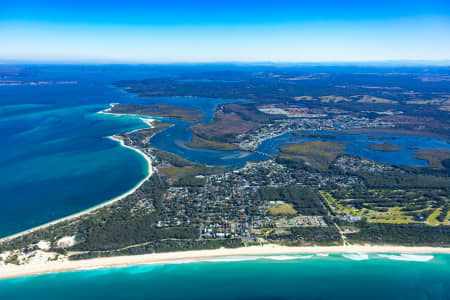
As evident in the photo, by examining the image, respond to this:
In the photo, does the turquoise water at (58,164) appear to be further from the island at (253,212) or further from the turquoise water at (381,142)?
the turquoise water at (381,142)

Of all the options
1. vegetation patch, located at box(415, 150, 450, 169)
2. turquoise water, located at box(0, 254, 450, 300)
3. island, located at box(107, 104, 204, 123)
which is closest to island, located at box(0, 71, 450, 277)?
vegetation patch, located at box(415, 150, 450, 169)

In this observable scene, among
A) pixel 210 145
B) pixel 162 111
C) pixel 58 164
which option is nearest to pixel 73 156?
pixel 58 164

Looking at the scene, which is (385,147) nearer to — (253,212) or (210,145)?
(210,145)

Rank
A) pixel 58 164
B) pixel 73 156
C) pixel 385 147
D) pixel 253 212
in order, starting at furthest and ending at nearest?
pixel 385 147, pixel 73 156, pixel 58 164, pixel 253 212

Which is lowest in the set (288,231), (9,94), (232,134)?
(288,231)

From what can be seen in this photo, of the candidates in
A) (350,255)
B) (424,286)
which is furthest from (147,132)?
(424,286)

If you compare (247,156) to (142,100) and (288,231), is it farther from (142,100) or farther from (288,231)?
(142,100)
